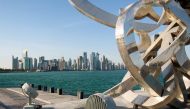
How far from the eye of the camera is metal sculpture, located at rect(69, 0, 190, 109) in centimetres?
1545

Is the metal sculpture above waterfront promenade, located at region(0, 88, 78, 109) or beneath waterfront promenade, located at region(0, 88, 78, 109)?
above

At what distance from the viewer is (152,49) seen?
17750 mm

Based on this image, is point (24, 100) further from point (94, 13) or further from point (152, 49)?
point (152, 49)

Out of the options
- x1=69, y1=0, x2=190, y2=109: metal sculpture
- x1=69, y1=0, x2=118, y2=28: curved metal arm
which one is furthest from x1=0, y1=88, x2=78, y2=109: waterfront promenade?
x1=69, y1=0, x2=118, y2=28: curved metal arm

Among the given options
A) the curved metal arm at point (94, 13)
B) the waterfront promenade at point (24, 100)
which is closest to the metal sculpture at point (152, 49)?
the curved metal arm at point (94, 13)

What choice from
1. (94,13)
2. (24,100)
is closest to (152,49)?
(94,13)

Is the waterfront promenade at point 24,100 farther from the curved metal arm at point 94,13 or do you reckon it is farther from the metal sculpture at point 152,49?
the curved metal arm at point 94,13

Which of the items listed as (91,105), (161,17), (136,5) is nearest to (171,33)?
(161,17)

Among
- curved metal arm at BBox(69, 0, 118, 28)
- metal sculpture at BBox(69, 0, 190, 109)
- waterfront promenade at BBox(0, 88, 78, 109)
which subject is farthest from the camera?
waterfront promenade at BBox(0, 88, 78, 109)

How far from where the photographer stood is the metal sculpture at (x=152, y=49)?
15445 millimetres

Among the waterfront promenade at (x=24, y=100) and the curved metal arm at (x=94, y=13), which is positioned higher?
the curved metal arm at (x=94, y=13)

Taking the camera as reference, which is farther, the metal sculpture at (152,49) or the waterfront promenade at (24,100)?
the waterfront promenade at (24,100)

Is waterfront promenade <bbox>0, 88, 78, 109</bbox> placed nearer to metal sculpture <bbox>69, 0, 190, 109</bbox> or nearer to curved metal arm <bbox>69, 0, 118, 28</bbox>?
metal sculpture <bbox>69, 0, 190, 109</bbox>

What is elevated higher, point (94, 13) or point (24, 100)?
point (94, 13)
